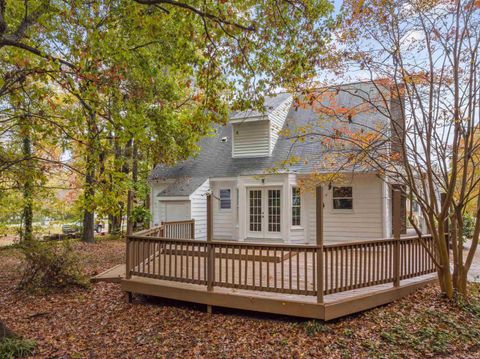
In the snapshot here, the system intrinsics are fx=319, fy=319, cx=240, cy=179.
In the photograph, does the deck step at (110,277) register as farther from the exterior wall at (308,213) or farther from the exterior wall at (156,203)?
the exterior wall at (156,203)

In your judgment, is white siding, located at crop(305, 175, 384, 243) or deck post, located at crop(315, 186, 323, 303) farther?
white siding, located at crop(305, 175, 384, 243)

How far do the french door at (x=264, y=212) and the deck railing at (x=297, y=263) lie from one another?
16.0 ft

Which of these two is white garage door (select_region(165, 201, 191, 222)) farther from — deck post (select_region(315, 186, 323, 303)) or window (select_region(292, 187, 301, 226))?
deck post (select_region(315, 186, 323, 303))

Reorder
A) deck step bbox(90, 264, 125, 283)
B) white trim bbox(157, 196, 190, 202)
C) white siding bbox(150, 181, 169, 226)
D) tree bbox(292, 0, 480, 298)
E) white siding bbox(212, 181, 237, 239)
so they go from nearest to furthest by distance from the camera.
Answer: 1. tree bbox(292, 0, 480, 298)
2. deck step bbox(90, 264, 125, 283)
3. white trim bbox(157, 196, 190, 202)
4. white siding bbox(212, 181, 237, 239)
5. white siding bbox(150, 181, 169, 226)

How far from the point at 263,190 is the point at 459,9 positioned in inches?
306

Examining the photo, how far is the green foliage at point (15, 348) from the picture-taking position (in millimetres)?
4766

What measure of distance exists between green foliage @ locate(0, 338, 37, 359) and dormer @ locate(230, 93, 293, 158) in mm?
9429

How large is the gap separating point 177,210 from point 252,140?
426 cm

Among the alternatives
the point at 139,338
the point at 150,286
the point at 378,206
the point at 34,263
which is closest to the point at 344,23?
the point at 378,206

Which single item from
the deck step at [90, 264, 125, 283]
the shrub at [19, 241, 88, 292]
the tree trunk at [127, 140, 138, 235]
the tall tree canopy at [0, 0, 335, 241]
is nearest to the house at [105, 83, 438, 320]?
the deck step at [90, 264, 125, 283]

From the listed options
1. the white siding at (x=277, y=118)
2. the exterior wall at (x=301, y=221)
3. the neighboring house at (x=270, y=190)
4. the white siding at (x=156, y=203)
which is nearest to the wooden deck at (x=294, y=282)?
the neighboring house at (x=270, y=190)

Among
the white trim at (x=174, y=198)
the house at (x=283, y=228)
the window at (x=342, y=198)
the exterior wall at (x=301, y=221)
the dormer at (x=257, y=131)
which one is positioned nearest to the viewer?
the house at (x=283, y=228)

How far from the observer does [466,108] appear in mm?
5863

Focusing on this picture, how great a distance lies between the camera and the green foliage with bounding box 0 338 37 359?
4766 millimetres
